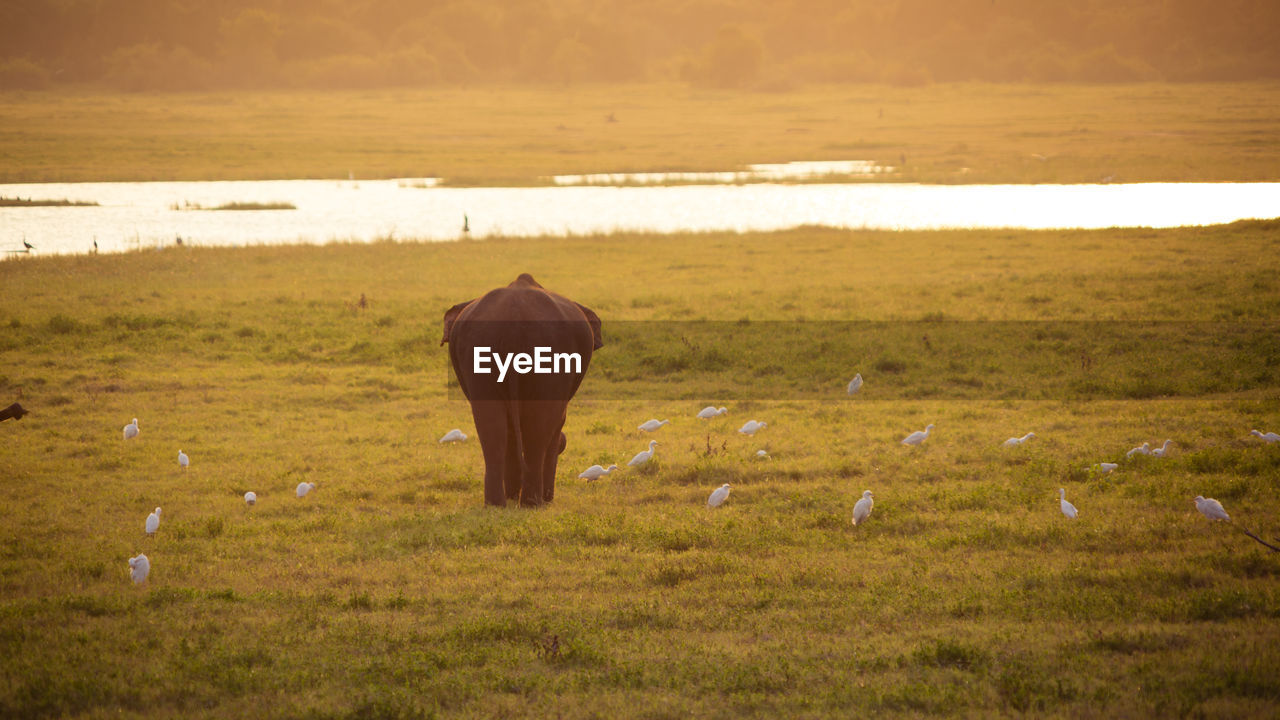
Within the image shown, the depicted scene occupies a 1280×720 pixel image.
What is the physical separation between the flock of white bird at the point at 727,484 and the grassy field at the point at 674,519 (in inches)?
5.0

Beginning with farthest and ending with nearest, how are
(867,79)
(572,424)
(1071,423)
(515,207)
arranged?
(867,79), (515,207), (572,424), (1071,423)

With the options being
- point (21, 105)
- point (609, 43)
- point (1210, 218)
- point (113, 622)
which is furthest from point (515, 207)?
point (609, 43)

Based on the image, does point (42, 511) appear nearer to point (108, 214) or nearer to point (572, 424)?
point (572, 424)

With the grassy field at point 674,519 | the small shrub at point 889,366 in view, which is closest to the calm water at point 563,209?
the grassy field at point 674,519

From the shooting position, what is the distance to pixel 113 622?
7398 mm

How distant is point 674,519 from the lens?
994cm

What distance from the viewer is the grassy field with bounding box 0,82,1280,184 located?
53719mm

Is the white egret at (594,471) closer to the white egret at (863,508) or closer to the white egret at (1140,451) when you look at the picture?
the white egret at (863,508)

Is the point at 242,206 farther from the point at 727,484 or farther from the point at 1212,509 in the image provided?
the point at 1212,509

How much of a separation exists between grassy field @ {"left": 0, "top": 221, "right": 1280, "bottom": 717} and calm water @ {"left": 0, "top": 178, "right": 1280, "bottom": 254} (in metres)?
14.7

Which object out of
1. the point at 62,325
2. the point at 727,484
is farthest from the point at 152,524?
the point at 62,325

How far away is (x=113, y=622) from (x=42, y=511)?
3.80m

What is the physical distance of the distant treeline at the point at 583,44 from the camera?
12469 centimetres

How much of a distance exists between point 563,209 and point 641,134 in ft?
122
